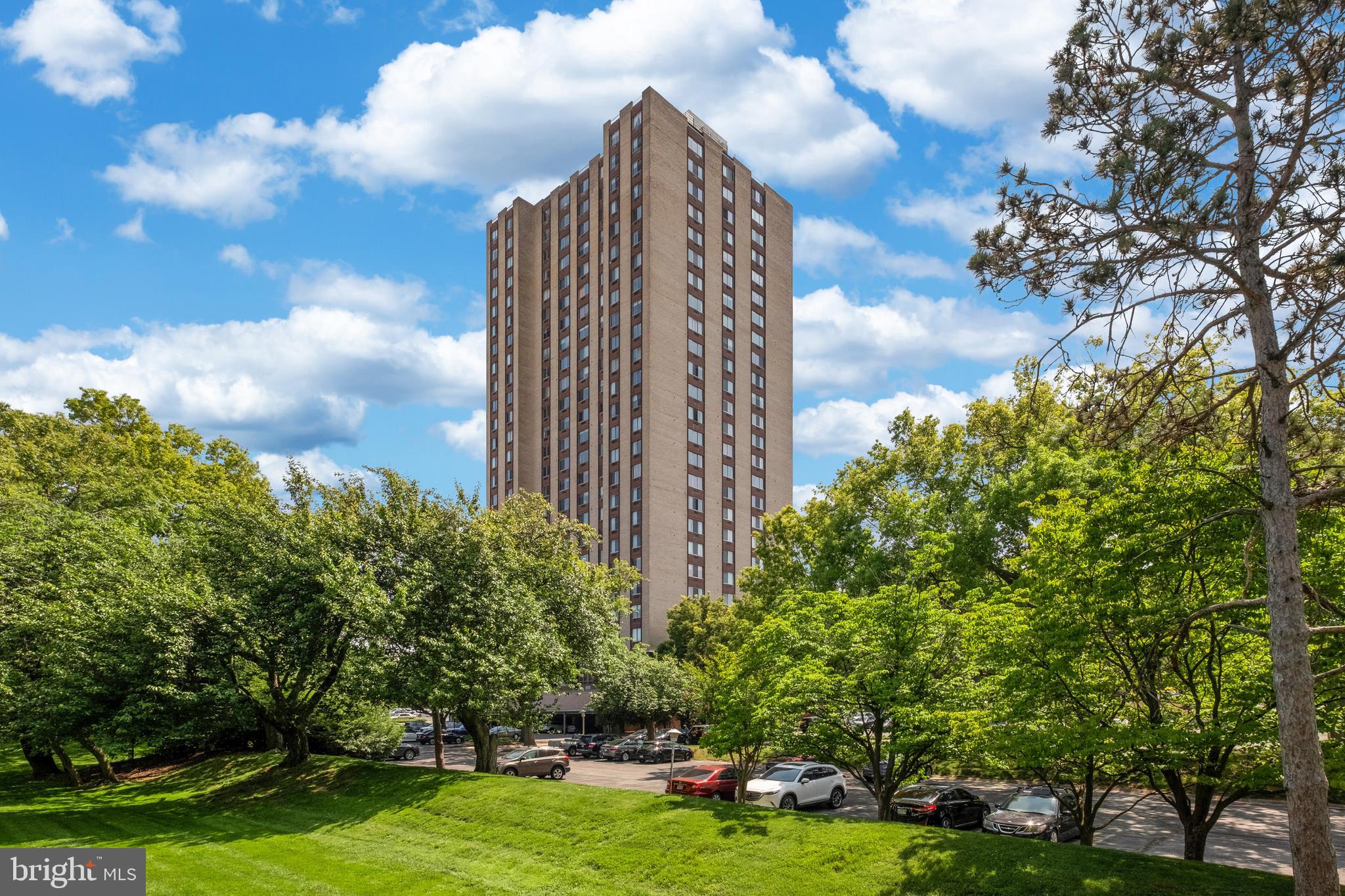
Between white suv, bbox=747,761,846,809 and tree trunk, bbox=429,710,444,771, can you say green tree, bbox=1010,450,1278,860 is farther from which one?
tree trunk, bbox=429,710,444,771

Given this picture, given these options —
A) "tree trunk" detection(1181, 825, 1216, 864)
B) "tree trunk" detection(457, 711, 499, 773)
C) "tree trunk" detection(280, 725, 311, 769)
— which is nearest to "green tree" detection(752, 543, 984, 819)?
"tree trunk" detection(1181, 825, 1216, 864)

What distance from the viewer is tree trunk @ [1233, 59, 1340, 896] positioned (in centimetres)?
1030

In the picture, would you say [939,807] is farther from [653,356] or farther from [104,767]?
[653,356]

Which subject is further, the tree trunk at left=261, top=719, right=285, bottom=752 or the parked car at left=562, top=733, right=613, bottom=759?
the parked car at left=562, top=733, right=613, bottom=759

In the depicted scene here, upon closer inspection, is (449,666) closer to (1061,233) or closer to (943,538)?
(943,538)

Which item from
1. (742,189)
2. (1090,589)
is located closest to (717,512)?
(742,189)

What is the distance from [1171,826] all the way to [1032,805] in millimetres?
6030

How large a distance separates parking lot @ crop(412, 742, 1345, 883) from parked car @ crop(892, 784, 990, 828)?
1.71 metres

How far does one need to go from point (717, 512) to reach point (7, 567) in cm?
6688

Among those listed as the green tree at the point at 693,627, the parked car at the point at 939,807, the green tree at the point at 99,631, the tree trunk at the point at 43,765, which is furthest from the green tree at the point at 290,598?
the green tree at the point at 693,627

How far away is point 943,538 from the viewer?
19.5 m

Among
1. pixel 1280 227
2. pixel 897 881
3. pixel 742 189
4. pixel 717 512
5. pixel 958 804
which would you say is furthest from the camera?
pixel 742 189

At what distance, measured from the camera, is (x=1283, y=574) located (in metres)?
10.9

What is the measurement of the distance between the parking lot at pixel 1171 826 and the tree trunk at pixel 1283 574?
837 centimetres
